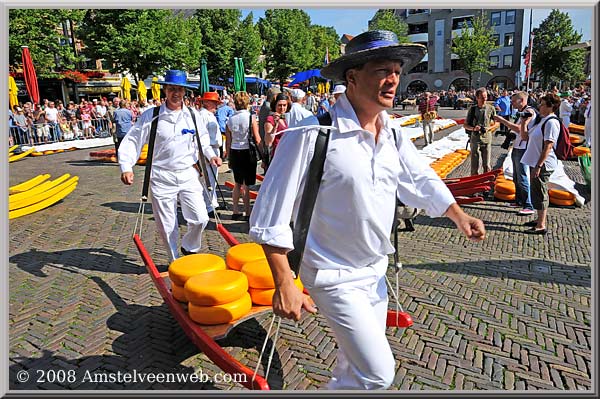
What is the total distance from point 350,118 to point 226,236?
10.7 ft

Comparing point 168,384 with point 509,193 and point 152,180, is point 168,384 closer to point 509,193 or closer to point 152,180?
point 152,180

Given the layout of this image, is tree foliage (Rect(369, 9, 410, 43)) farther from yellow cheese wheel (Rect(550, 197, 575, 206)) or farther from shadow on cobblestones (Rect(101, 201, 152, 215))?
shadow on cobblestones (Rect(101, 201, 152, 215))

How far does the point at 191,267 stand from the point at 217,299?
0.61 m

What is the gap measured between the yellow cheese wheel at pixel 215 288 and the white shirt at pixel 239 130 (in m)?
4.12

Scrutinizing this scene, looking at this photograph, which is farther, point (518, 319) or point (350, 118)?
point (518, 319)

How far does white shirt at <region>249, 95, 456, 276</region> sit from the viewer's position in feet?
6.64

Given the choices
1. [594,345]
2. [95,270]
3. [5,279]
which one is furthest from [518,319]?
[95,270]

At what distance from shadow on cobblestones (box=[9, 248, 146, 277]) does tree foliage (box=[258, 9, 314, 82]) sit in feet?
153

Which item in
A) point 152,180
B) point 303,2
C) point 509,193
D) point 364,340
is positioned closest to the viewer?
point 364,340

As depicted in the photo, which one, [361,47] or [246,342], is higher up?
[361,47]

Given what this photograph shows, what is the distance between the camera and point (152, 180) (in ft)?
15.7

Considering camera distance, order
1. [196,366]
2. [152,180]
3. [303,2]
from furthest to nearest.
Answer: [152,180], [196,366], [303,2]

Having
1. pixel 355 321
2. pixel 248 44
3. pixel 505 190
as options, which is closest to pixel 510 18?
pixel 248 44

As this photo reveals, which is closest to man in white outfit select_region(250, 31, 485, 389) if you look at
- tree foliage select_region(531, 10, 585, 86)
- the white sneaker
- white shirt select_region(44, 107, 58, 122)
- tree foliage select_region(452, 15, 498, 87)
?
the white sneaker
